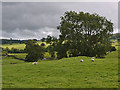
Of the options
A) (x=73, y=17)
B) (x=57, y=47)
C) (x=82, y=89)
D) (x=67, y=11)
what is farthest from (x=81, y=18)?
(x=82, y=89)

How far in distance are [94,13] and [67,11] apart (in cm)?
957

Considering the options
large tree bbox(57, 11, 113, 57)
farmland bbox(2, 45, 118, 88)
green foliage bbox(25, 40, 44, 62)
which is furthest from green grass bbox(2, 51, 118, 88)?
green foliage bbox(25, 40, 44, 62)

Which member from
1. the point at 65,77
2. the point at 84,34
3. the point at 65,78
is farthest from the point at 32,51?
the point at 65,78

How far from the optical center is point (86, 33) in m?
45.1

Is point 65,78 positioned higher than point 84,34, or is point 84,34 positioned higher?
point 84,34

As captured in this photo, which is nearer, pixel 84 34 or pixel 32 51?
pixel 84 34

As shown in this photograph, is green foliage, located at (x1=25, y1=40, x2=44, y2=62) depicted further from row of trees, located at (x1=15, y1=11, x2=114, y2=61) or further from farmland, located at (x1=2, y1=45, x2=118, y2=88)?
farmland, located at (x1=2, y1=45, x2=118, y2=88)

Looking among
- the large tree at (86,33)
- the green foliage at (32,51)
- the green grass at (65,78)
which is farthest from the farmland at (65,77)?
the green foliage at (32,51)

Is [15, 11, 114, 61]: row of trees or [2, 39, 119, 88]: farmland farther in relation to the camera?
[15, 11, 114, 61]: row of trees

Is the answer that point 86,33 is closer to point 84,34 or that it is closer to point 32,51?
point 84,34

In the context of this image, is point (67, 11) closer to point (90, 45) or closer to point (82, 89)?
point (90, 45)

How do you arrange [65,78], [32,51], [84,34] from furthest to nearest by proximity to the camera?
[32,51], [84,34], [65,78]

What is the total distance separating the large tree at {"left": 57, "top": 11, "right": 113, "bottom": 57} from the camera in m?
43.4

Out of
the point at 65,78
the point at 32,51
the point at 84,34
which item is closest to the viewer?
the point at 65,78
